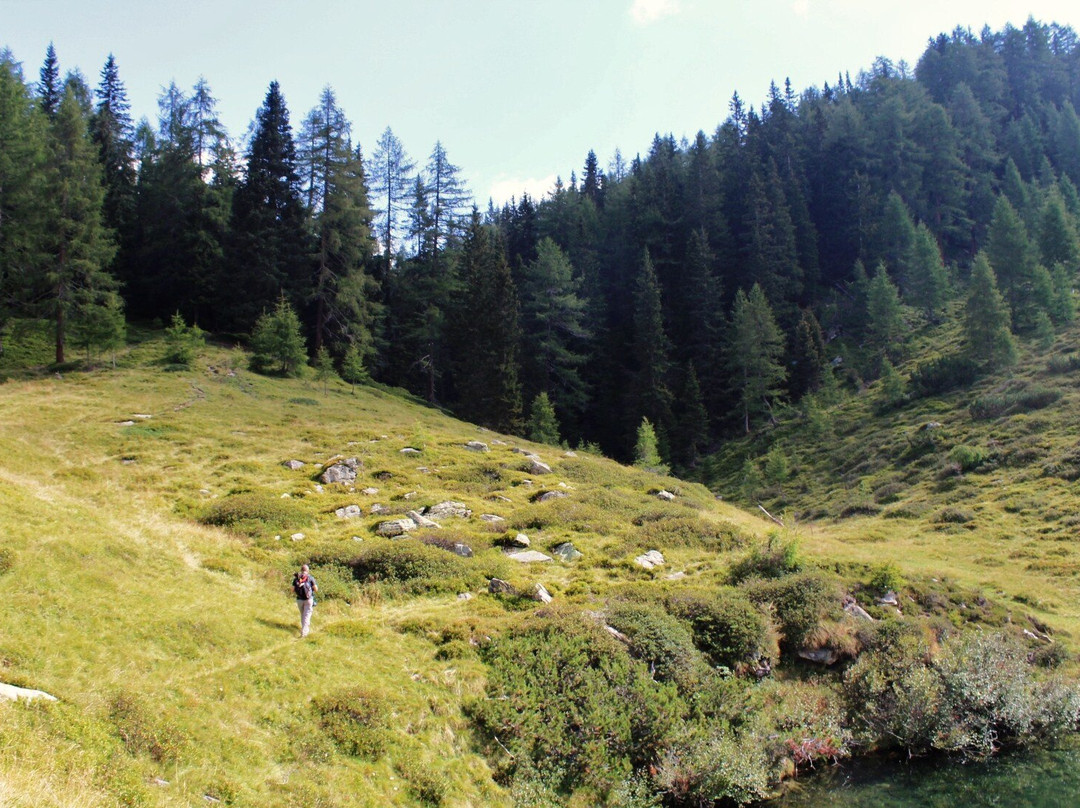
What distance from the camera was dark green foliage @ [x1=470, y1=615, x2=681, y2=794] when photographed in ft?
48.2

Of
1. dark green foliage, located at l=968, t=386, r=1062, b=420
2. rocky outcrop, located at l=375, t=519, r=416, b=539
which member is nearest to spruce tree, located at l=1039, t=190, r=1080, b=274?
dark green foliage, located at l=968, t=386, r=1062, b=420

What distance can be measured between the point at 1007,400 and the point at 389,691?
176 ft

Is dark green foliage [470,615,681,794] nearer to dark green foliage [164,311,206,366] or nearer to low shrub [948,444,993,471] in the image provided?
low shrub [948,444,993,471]

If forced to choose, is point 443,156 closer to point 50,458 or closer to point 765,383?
point 765,383

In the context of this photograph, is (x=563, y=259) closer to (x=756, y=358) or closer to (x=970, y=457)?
(x=756, y=358)

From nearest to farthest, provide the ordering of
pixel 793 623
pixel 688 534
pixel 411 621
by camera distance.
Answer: pixel 411 621 < pixel 793 623 < pixel 688 534

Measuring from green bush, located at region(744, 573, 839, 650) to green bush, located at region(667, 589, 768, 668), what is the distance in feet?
2.85

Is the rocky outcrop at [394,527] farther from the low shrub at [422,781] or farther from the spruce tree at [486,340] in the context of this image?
the spruce tree at [486,340]

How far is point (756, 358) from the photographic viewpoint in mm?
70125

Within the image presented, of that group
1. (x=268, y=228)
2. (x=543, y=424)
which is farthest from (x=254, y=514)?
(x=268, y=228)

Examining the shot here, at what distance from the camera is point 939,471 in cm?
4456

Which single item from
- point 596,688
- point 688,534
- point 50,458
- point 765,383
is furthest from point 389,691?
point 765,383

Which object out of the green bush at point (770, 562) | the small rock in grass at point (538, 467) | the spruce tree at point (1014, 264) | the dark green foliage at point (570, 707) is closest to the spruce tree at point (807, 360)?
the spruce tree at point (1014, 264)

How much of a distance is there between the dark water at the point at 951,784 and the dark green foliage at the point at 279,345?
154 feet
